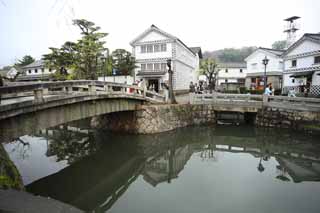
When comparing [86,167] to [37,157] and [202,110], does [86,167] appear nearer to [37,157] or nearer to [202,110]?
[37,157]

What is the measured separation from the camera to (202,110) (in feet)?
53.1

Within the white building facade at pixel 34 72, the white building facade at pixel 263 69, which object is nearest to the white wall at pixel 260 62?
the white building facade at pixel 263 69

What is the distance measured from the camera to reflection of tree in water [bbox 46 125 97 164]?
32.6ft

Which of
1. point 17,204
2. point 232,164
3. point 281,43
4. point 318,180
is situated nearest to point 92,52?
point 232,164

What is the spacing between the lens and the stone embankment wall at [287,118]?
12531 mm

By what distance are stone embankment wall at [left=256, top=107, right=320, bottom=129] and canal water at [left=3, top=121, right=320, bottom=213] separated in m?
0.81

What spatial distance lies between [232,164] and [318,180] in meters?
3.07

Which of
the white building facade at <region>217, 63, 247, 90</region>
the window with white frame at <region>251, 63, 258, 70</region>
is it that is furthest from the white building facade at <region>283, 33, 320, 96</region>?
the white building facade at <region>217, 63, 247, 90</region>

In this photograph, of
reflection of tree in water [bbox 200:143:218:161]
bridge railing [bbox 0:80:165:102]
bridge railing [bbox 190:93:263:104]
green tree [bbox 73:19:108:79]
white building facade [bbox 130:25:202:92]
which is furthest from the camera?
white building facade [bbox 130:25:202:92]

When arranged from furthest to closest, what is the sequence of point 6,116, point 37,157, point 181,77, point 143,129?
point 181,77
point 143,129
point 37,157
point 6,116

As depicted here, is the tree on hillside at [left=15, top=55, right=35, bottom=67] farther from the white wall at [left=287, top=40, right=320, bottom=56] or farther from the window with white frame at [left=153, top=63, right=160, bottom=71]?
the white wall at [left=287, top=40, right=320, bottom=56]

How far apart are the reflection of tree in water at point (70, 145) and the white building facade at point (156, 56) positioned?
12226 mm

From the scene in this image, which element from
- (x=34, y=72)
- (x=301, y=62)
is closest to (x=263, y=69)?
(x=301, y=62)

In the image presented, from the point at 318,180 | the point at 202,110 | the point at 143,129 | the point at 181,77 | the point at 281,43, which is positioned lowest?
the point at 318,180
